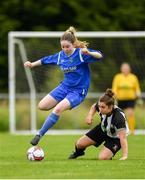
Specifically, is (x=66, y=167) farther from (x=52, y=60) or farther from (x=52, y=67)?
(x=52, y=67)

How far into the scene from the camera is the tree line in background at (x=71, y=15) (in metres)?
36.6

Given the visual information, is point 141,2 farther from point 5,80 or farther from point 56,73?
point 56,73

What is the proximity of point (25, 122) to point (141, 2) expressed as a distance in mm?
13430

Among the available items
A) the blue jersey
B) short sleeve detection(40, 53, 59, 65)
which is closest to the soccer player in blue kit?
the blue jersey

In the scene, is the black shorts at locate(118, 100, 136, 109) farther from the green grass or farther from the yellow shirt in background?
the green grass

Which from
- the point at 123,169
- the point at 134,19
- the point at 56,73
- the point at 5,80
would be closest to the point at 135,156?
the point at 123,169

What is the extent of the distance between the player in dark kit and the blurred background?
36.7ft

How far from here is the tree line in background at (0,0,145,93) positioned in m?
36.6

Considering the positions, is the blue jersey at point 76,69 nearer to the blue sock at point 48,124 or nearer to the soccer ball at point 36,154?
the blue sock at point 48,124

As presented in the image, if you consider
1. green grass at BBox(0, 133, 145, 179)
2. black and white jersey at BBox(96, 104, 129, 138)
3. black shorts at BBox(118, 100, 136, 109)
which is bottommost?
green grass at BBox(0, 133, 145, 179)

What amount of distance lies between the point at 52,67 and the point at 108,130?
38.9 ft

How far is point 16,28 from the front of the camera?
37.0 metres

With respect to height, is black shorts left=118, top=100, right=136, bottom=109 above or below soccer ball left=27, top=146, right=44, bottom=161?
above

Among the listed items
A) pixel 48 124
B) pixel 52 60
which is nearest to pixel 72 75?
pixel 52 60
